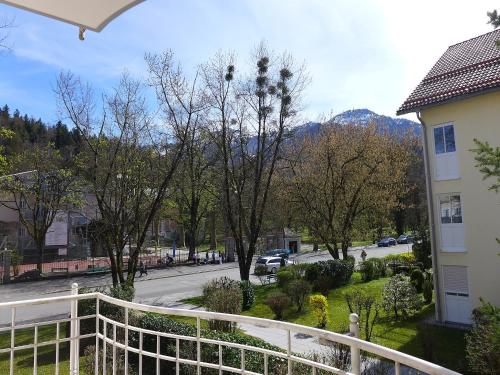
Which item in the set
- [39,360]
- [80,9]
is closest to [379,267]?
[39,360]

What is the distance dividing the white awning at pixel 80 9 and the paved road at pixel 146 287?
56.6 ft

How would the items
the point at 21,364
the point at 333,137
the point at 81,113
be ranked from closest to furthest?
the point at 21,364, the point at 81,113, the point at 333,137

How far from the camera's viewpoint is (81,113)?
58.6 feet

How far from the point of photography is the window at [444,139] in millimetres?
16000

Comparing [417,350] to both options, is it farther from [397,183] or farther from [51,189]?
[51,189]

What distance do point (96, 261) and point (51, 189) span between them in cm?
761

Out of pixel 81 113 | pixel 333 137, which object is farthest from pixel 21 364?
pixel 333 137

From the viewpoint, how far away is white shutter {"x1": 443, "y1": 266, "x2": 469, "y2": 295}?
15447 millimetres

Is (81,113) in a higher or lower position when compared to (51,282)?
higher

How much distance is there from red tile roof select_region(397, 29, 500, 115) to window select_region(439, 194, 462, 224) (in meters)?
3.60

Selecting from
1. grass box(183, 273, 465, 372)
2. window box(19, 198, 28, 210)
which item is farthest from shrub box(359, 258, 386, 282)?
window box(19, 198, 28, 210)

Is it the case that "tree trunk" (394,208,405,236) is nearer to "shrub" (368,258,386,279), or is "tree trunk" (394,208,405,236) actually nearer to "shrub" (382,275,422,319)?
"shrub" (368,258,386,279)

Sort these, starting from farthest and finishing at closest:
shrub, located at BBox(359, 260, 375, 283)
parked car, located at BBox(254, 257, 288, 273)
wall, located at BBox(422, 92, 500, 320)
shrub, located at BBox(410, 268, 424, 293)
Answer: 1. parked car, located at BBox(254, 257, 288, 273)
2. shrub, located at BBox(359, 260, 375, 283)
3. shrub, located at BBox(410, 268, 424, 293)
4. wall, located at BBox(422, 92, 500, 320)

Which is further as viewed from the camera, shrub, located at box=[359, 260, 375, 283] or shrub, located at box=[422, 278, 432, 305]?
shrub, located at box=[359, 260, 375, 283]
